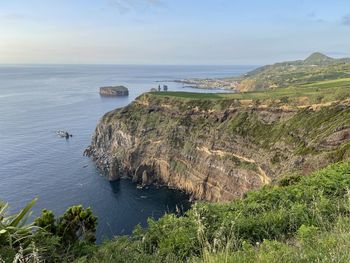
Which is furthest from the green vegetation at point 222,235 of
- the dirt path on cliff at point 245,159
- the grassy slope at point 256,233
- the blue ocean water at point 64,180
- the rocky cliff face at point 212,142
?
the dirt path on cliff at point 245,159

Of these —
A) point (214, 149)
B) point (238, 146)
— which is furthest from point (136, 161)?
point (238, 146)

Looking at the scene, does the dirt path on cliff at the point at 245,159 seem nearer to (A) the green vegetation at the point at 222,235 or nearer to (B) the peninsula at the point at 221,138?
(B) the peninsula at the point at 221,138

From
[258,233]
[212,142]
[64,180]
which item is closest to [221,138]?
[212,142]

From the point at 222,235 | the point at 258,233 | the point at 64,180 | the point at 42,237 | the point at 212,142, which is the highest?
the point at 222,235

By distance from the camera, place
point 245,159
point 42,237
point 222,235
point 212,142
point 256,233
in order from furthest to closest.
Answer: point 212,142 → point 245,159 → point 256,233 → point 42,237 → point 222,235

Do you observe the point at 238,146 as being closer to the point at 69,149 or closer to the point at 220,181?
the point at 220,181

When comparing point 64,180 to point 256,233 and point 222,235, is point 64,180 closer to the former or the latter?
point 256,233
